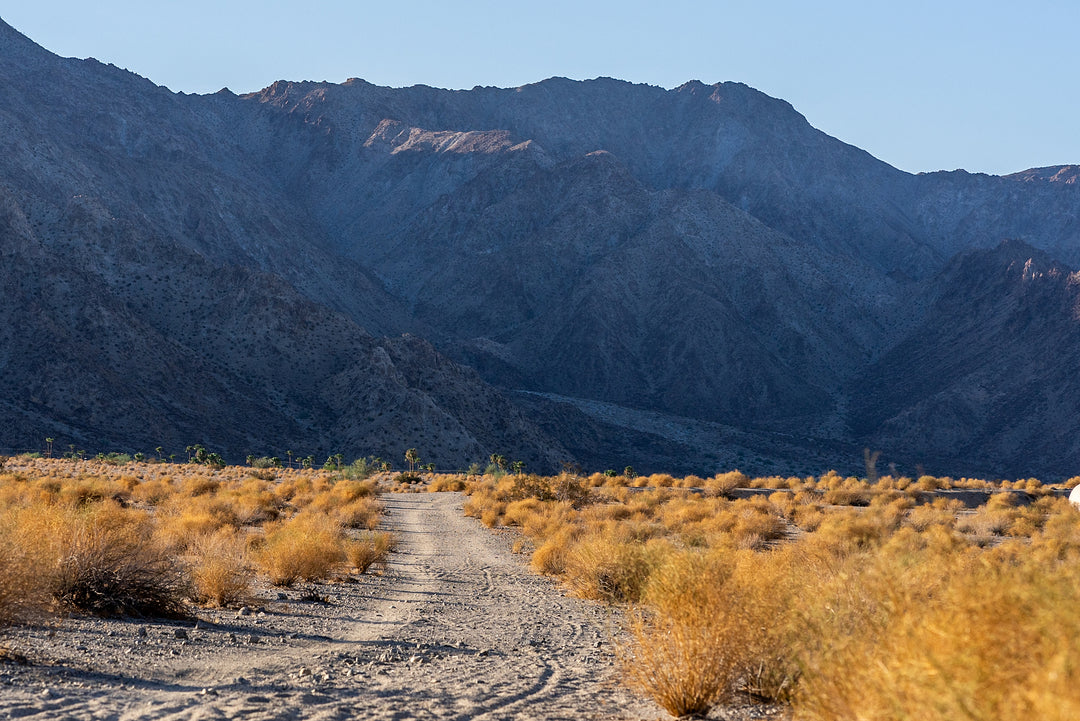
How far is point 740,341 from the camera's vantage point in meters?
134

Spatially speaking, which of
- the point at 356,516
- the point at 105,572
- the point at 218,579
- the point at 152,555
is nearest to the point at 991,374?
the point at 356,516

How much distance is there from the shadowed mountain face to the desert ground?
208 feet

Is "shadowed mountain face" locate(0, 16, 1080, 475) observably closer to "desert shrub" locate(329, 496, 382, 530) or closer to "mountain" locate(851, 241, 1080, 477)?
"mountain" locate(851, 241, 1080, 477)

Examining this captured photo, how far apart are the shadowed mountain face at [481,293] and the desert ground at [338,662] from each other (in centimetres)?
6331

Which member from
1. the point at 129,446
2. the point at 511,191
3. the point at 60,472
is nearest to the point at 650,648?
the point at 60,472

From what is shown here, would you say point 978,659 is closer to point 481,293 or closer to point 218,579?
point 218,579

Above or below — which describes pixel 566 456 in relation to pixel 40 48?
below

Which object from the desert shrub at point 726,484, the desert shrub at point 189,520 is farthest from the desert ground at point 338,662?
the desert shrub at point 726,484

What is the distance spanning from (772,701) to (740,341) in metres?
128

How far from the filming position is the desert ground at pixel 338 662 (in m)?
8.01

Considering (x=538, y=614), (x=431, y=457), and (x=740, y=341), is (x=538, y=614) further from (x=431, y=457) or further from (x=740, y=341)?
(x=740, y=341)

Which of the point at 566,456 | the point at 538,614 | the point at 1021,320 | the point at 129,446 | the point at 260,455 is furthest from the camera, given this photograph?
the point at 1021,320

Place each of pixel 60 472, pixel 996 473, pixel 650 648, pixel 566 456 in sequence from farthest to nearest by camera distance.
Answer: pixel 996 473
pixel 566 456
pixel 60 472
pixel 650 648

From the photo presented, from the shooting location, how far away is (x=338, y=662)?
33.2 feet
